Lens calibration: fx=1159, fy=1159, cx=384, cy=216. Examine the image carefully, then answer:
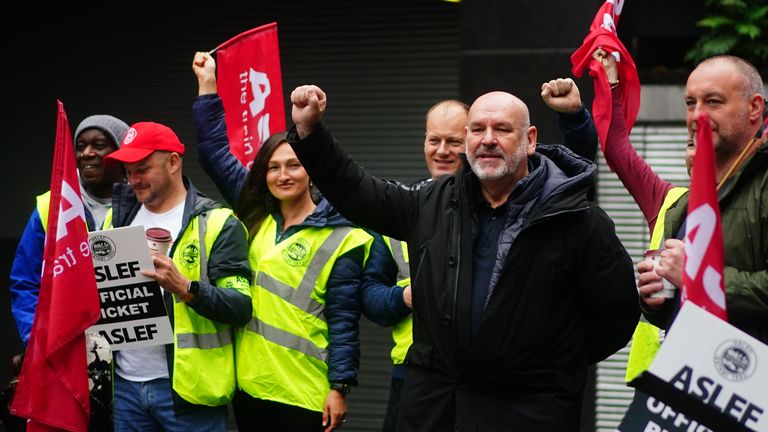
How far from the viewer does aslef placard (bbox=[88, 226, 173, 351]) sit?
541cm

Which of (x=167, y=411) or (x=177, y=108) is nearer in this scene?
(x=167, y=411)

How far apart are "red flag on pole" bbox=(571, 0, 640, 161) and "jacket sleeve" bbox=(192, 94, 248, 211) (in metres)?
2.06

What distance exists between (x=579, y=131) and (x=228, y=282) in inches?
72.3

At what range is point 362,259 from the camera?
232 inches

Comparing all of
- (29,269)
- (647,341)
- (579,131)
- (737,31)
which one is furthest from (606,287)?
(737,31)

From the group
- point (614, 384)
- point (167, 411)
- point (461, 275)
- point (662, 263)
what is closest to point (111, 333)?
point (167, 411)

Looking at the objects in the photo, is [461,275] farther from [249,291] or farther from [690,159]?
[249,291]

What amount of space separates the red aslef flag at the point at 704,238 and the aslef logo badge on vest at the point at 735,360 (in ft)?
0.62

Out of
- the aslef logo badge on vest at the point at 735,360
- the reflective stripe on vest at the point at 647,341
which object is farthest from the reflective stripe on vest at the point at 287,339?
the aslef logo badge on vest at the point at 735,360

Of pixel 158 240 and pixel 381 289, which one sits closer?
pixel 158 240

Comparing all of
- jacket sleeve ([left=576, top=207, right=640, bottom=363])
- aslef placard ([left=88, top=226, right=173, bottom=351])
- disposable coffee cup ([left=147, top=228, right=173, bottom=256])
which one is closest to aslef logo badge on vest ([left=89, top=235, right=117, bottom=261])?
Answer: aslef placard ([left=88, top=226, right=173, bottom=351])

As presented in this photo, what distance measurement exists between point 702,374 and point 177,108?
657 centimetres

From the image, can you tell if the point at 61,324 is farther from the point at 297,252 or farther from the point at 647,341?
the point at 647,341

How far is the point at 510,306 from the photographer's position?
434 centimetres
